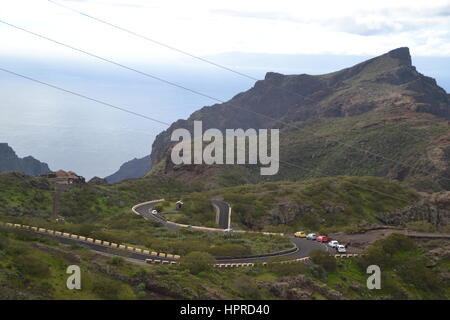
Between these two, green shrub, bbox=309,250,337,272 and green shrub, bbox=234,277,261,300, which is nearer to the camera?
green shrub, bbox=234,277,261,300

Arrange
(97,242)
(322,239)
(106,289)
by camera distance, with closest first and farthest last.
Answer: (106,289)
(97,242)
(322,239)

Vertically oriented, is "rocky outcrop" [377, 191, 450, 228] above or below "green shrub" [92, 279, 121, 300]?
above

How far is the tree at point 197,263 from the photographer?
36528 mm

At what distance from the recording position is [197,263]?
36969 millimetres

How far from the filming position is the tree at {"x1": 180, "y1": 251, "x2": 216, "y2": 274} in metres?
36.5

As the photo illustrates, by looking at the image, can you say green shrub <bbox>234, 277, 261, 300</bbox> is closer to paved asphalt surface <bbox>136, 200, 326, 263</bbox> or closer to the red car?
paved asphalt surface <bbox>136, 200, 326, 263</bbox>

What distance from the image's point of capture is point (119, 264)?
35.2 metres

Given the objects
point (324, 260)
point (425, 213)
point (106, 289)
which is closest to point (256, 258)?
point (324, 260)

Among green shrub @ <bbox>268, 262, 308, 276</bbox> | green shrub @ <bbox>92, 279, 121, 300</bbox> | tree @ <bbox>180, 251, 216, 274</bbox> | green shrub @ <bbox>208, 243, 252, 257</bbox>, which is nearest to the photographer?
green shrub @ <bbox>92, 279, 121, 300</bbox>

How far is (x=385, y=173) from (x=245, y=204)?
2574 inches

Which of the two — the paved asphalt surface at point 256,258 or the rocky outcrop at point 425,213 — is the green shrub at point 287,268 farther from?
the rocky outcrop at point 425,213

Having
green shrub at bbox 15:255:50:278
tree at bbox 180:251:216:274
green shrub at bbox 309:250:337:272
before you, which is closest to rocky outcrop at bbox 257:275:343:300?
tree at bbox 180:251:216:274

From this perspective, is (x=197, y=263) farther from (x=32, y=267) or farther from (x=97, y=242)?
(x=97, y=242)
